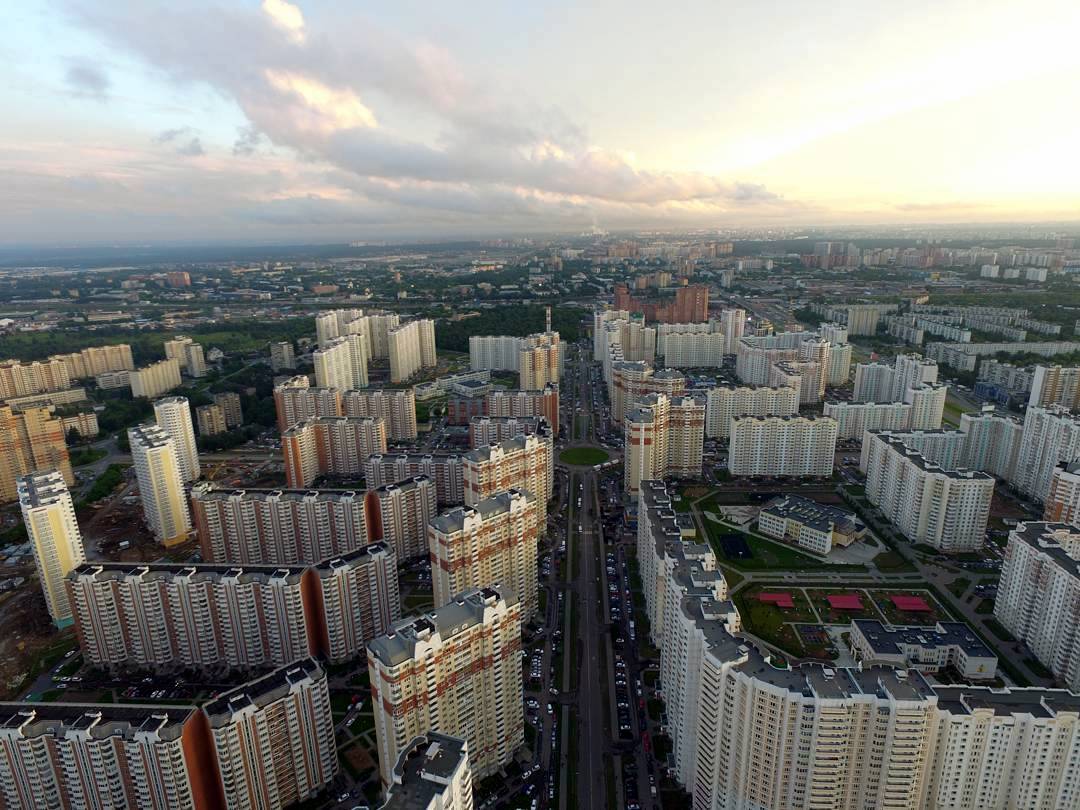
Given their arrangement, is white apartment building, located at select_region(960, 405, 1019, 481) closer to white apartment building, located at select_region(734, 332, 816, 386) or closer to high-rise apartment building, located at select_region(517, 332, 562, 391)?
white apartment building, located at select_region(734, 332, 816, 386)

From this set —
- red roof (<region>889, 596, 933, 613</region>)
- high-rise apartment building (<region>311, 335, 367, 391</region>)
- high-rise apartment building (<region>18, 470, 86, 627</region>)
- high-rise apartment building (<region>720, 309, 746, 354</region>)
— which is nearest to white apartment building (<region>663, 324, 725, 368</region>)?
high-rise apartment building (<region>720, 309, 746, 354</region>)

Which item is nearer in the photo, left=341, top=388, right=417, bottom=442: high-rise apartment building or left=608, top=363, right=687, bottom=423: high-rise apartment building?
left=608, top=363, right=687, bottom=423: high-rise apartment building

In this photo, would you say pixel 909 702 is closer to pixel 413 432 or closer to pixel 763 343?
pixel 413 432

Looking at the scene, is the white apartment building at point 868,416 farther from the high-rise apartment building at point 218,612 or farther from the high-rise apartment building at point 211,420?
the high-rise apartment building at point 211,420

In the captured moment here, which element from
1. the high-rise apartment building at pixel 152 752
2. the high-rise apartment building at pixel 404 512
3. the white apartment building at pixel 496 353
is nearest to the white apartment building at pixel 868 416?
the high-rise apartment building at pixel 404 512

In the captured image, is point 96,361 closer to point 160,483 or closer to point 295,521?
point 160,483

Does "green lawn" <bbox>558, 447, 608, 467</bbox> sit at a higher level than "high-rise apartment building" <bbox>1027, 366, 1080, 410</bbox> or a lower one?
lower

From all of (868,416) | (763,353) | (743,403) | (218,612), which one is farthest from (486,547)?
(763,353)
